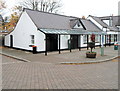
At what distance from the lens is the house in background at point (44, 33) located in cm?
1738

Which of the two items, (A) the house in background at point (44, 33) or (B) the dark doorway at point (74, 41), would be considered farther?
(B) the dark doorway at point (74, 41)

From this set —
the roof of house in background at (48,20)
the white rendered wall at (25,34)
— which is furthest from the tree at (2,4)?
the roof of house in background at (48,20)

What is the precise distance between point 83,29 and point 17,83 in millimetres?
19317

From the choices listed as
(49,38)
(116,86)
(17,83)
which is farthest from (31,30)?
(116,86)

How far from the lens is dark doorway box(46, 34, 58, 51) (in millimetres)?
18759

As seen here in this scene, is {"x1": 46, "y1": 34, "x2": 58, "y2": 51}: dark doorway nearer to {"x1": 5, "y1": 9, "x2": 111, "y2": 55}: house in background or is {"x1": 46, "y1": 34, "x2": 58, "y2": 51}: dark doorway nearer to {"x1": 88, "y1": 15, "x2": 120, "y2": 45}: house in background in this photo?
{"x1": 5, "y1": 9, "x2": 111, "y2": 55}: house in background

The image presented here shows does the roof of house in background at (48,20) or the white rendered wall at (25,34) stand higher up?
the roof of house in background at (48,20)

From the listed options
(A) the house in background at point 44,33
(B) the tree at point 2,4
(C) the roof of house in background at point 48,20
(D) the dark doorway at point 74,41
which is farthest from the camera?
(B) the tree at point 2,4

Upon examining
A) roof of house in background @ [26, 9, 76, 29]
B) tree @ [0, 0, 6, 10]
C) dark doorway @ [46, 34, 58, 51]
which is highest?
tree @ [0, 0, 6, 10]

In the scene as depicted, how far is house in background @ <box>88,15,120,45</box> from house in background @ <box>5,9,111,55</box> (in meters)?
7.15

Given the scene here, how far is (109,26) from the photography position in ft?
104

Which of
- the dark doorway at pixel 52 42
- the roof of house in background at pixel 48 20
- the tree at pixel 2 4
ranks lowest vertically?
the dark doorway at pixel 52 42

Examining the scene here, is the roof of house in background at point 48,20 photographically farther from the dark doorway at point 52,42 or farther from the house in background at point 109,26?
the house in background at point 109,26

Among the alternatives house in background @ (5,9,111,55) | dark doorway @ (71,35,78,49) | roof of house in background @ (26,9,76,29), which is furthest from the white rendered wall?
dark doorway @ (71,35,78,49)
